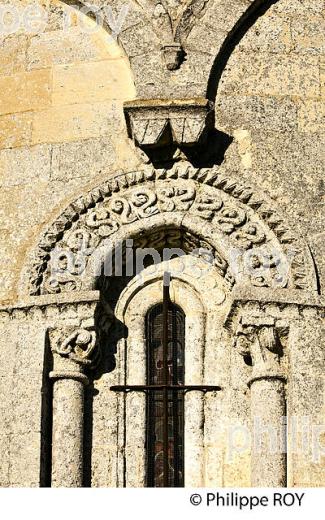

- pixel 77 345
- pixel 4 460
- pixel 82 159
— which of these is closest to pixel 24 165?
pixel 82 159

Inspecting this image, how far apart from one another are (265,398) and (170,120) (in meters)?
2.26

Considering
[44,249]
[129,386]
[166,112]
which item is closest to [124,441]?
[129,386]

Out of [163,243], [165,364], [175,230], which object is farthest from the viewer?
[163,243]

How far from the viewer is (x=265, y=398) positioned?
46.3 feet

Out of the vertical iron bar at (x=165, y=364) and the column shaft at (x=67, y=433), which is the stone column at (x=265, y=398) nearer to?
the vertical iron bar at (x=165, y=364)

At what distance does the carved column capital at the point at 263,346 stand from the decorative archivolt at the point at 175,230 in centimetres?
34

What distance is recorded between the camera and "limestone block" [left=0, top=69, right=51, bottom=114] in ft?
50.1

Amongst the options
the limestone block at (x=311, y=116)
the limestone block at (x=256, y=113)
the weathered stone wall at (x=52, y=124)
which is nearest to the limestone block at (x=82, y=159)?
the weathered stone wall at (x=52, y=124)

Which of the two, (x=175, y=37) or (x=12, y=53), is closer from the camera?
(x=175, y=37)

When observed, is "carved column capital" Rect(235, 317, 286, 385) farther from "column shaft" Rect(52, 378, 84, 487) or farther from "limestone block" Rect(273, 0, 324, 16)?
"limestone block" Rect(273, 0, 324, 16)

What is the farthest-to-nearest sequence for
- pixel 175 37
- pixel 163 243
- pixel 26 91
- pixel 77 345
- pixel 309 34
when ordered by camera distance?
pixel 26 91, pixel 309 34, pixel 175 37, pixel 163 243, pixel 77 345

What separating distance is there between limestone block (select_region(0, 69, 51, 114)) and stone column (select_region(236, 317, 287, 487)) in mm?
2521

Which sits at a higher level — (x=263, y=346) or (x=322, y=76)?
(x=322, y=76)

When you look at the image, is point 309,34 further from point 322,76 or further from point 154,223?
point 154,223
